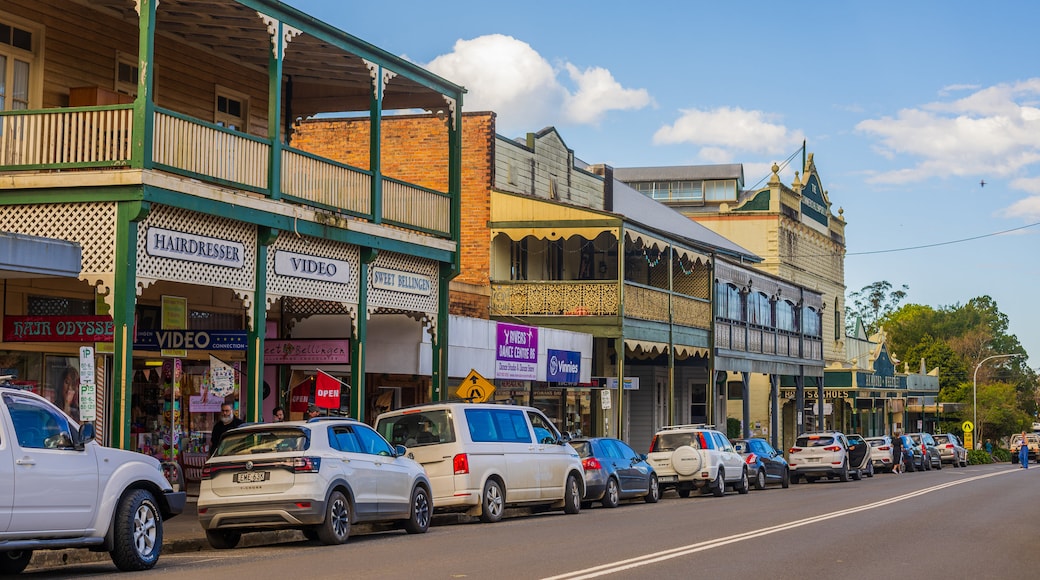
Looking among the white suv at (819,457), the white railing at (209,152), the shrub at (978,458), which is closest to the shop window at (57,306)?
the white railing at (209,152)

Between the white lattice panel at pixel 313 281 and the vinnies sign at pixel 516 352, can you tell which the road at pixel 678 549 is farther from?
the vinnies sign at pixel 516 352

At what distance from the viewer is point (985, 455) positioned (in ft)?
259

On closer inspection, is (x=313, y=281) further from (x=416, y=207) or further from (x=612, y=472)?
(x=612, y=472)

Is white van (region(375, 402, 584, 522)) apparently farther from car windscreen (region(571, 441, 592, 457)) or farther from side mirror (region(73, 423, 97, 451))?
side mirror (region(73, 423, 97, 451))

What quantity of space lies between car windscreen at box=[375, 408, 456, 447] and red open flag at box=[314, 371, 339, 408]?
8.48 feet

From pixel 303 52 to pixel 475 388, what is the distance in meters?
7.11

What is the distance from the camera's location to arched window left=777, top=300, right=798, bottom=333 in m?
48.8

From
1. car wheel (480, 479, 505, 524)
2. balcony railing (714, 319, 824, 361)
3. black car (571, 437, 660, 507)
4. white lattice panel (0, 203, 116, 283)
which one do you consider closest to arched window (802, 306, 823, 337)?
balcony railing (714, 319, 824, 361)

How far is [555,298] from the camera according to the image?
34.9 metres

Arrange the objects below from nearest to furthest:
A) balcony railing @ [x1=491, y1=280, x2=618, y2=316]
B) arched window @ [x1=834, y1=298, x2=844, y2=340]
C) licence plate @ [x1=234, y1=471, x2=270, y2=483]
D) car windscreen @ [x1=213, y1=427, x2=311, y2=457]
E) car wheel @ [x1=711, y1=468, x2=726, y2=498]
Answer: licence plate @ [x1=234, y1=471, x2=270, y2=483], car windscreen @ [x1=213, y1=427, x2=311, y2=457], car wheel @ [x1=711, y1=468, x2=726, y2=498], balcony railing @ [x1=491, y1=280, x2=618, y2=316], arched window @ [x1=834, y1=298, x2=844, y2=340]

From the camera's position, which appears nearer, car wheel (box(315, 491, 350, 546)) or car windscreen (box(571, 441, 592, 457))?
car wheel (box(315, 491, 350, 546))

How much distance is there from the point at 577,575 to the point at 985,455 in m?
71.9

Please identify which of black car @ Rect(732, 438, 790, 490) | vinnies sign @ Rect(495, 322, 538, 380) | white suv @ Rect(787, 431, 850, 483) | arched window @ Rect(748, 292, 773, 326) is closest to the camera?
vinnies sign @ Rect(495, 322, 538, 380)

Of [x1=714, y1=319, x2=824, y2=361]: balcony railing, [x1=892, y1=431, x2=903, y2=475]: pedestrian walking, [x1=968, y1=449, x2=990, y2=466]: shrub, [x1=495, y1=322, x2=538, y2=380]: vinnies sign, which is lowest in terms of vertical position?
[x1=968, y1=449, x2=990, y2=466]: shrub
